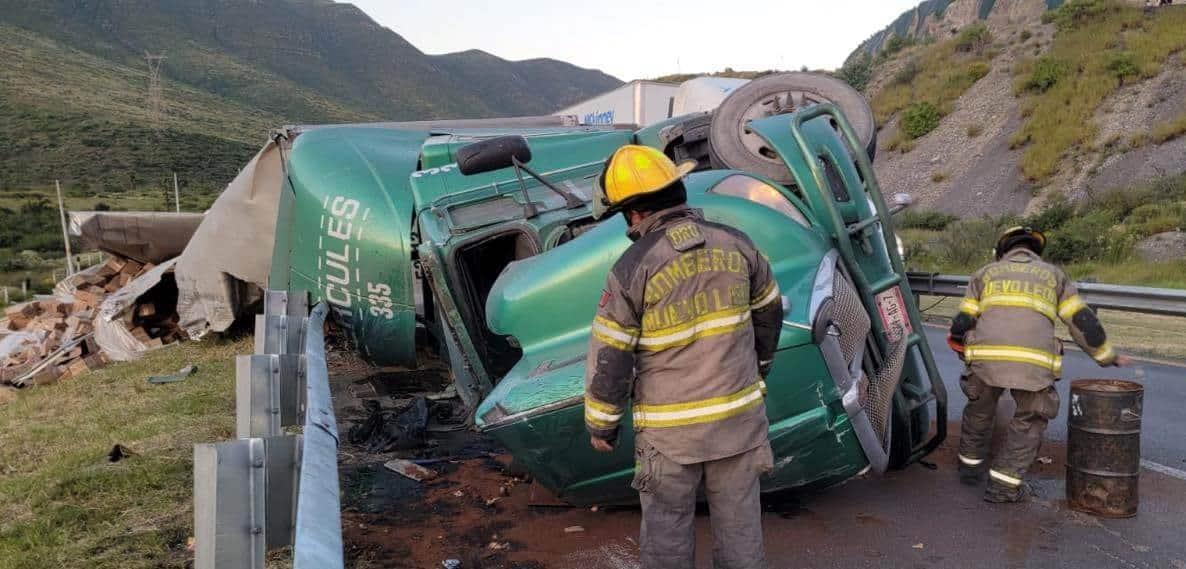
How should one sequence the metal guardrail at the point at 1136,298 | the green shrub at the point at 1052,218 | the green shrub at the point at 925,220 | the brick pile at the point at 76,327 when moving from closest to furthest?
the metal guardrail at the point at 1136,298 < the brick pile at the point at 76,327 < the green shrub at the point at 1052,218 < the green shrub at the point at 925,220

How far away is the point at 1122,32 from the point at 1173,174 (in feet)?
33.8

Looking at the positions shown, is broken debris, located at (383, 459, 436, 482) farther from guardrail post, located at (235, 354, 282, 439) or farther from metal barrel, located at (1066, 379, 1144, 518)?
metal barrel, located at (1066, 379, 1144, 518)

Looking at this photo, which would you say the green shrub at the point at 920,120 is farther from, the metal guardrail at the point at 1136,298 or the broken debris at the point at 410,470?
the broken debris at the point at 410,470

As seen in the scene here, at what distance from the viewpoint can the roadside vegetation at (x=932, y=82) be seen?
92.3 feet

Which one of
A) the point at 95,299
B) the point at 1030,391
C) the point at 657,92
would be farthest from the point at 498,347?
the point at 657,92

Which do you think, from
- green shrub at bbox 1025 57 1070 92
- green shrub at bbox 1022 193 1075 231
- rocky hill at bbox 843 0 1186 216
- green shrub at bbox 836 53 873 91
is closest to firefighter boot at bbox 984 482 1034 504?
green shrub at bbox 1022 193 1075 231

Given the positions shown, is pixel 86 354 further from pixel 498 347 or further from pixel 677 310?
pixel 677 310

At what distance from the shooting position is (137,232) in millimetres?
11344

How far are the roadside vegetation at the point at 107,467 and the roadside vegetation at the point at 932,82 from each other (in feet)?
80.5

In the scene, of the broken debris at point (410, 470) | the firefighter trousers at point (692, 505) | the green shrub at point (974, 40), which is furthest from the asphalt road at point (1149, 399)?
the green shrub at point (974, 40)

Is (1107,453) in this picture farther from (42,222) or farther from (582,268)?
(42,222)

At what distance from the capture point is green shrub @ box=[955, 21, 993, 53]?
3158cm

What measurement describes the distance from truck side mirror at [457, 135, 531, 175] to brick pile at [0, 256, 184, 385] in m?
6.62

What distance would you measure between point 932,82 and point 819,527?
29403mm
